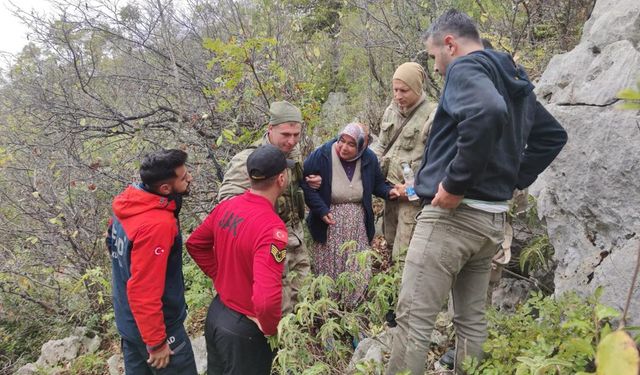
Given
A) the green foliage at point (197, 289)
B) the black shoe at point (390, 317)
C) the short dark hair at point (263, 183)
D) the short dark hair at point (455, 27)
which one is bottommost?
the green foliage at point (197, 289)

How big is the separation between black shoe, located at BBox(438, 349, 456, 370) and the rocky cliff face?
0.88m

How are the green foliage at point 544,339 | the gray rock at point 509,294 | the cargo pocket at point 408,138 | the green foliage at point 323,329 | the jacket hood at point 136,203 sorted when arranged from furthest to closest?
the cargo pocket at point 408,138, the gray rock at point 509,294, the jacket hood at point 136,203, the green foliage at point 323,329, the green foliage at point 544,339

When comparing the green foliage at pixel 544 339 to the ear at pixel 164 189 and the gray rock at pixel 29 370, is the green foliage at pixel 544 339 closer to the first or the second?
the ear at pixel 164 189

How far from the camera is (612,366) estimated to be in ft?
2.33

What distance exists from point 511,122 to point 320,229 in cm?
200

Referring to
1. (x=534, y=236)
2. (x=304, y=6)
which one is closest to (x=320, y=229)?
(x=534, y=236)

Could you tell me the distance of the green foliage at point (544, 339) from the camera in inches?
76.2

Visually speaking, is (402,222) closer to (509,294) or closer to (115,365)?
(509,294)

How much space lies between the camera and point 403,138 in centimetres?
364

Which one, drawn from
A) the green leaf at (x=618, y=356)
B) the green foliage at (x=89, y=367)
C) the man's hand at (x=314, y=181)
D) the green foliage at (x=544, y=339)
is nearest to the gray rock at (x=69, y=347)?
the green foliage at (x=89, y=367)

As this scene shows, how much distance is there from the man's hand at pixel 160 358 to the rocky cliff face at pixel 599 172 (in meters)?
2.63

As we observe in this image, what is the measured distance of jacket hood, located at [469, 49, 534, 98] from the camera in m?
2.07

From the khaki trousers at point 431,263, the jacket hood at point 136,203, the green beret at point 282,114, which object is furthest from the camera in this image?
the green beret at point 282,114

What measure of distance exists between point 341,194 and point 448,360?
4.97 feet
